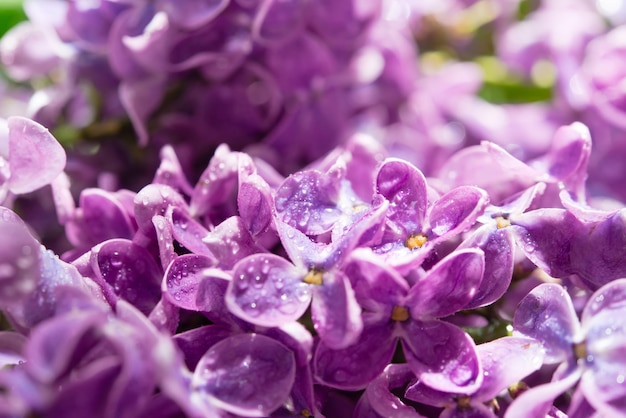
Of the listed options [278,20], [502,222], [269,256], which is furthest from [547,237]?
[278,20]

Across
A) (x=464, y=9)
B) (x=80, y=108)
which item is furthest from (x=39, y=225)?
(x=464, y=9)

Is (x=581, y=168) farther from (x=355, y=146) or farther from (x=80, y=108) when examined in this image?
(x=80, y=108)

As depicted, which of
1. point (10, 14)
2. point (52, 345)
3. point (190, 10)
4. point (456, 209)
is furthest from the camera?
point (10, 14)

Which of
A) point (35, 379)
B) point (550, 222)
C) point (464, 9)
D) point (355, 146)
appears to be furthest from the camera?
point (464, 9)

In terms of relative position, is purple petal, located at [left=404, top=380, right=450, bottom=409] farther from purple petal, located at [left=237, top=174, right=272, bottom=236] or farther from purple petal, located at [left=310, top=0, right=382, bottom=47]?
purple petal, located at [left=310, top=0, right=382, bottom=47]

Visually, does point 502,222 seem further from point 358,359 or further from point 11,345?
point 11,345

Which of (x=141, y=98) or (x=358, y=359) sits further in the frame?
(x=141, y=98)

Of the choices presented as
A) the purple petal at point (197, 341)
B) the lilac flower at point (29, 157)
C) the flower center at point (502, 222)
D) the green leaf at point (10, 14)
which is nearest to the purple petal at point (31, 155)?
the lilac flower at point (29, 157)
